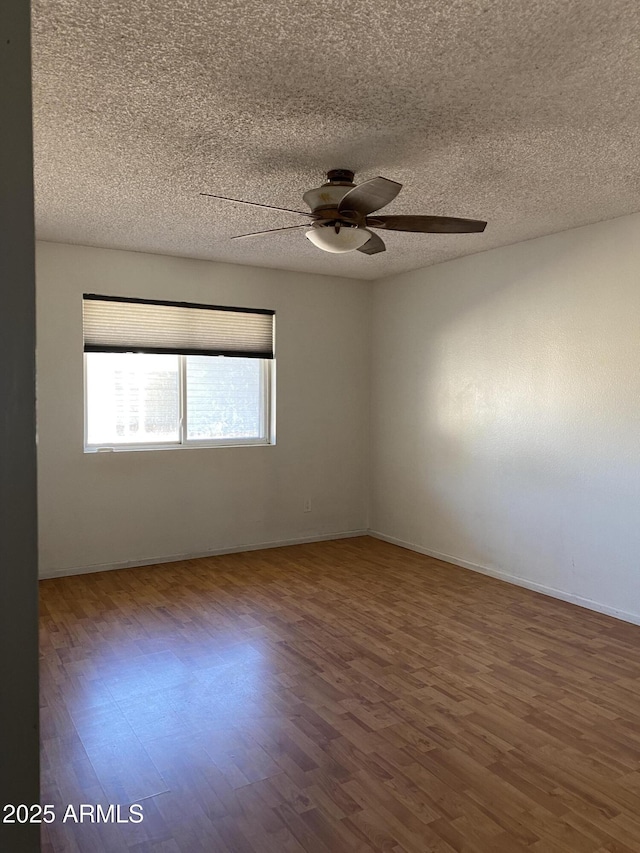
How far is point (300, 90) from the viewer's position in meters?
2.32

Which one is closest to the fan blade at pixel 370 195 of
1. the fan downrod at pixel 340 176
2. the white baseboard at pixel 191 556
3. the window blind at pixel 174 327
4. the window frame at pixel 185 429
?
the fan downrod at pixel 340 176

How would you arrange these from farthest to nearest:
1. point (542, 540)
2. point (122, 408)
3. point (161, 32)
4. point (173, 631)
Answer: point (122, 408) < point (542, 540) < point (173, 631) < point (161, 32)

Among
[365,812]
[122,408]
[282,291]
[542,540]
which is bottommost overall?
[365,812]

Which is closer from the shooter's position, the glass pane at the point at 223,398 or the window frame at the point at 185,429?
the window frame at the point at 185,429

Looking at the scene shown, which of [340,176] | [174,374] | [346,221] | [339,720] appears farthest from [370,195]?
[174,374]

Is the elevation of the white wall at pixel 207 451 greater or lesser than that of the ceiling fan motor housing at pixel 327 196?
lesser

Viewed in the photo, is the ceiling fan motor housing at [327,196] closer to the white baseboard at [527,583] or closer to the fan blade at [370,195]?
the fan blade at [370,195]

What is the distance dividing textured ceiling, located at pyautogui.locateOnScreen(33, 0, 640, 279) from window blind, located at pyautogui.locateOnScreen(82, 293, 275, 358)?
97cm

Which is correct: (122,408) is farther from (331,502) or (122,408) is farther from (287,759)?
(287,759)

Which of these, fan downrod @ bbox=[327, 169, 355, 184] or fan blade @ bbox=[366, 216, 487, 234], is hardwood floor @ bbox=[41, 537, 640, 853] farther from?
fan downrod @ bbox=[327, 169, 355, 184]

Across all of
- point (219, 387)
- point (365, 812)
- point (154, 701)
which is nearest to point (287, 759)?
point (365, 812)

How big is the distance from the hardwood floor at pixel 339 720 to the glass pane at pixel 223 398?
1548mm

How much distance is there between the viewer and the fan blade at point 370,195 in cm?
253

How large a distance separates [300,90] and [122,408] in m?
3.35
